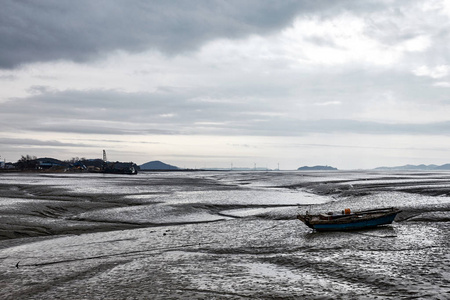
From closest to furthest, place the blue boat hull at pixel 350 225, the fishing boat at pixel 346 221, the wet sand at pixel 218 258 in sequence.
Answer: the wet sand at pixel 218 258, the fishing boat at pixel 346 221, the blue boat hull at pixel 350 225

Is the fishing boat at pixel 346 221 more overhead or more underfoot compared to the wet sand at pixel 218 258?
more overhead

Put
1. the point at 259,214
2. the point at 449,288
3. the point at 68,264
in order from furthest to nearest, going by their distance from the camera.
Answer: the point at 259,214 → the point at 68,264 → the point at 449,288

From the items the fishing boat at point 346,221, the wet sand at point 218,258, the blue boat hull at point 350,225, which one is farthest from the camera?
the blue boat hull at point 350,225

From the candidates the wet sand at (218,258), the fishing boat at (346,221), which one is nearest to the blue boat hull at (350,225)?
the fishing boat at (346,221)

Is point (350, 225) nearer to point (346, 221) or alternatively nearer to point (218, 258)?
point (346, 221)

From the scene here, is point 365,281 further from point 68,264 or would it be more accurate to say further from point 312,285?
point 68,264

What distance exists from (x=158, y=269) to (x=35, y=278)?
4.17 m

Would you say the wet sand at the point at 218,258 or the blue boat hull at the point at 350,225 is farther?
the blue boat hull at the point at 350,225

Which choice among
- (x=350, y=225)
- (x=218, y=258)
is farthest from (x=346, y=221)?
(x=218, y=258)

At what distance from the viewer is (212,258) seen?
15.6 metres

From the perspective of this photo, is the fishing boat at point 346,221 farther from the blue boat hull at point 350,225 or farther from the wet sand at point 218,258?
the wet sand at point 218,258

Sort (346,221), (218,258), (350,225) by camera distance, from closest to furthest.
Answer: (218,258) → (346,221) → (350,225)

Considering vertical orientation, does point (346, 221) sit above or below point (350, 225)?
above

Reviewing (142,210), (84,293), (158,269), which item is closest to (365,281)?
(158,269)
